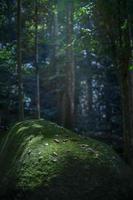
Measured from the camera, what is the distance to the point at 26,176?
816cm

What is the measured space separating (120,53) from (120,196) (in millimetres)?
3859

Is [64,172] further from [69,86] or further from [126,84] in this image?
[69,86]

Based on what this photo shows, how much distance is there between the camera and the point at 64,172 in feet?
26.3

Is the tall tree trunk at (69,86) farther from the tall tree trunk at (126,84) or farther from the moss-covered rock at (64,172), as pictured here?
the moss-covered rock at (64,172)

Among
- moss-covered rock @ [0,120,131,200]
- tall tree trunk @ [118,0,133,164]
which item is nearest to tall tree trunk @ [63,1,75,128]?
tall tree trunk @ [118,0,133,164]

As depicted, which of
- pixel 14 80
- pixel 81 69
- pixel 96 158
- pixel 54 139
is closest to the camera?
pixel 96 158

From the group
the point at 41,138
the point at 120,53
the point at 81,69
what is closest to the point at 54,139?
the point at 41,138

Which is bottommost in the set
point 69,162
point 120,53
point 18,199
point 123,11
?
point 18,199

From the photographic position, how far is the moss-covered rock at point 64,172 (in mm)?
7859

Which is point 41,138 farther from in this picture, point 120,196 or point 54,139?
point 120,196

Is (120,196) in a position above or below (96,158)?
below

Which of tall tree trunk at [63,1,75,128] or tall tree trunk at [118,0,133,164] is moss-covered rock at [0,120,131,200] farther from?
tall tree trunk at [63,1,75,128]

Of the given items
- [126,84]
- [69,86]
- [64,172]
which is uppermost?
[69,86]

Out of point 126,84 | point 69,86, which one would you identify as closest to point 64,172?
point 126,84
